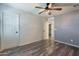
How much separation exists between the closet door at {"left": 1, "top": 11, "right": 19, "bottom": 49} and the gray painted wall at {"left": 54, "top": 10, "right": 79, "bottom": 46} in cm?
84

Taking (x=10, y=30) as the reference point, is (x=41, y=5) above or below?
above

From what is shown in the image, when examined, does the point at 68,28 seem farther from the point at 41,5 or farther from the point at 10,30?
the point at 10,30

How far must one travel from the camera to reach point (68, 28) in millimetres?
2398

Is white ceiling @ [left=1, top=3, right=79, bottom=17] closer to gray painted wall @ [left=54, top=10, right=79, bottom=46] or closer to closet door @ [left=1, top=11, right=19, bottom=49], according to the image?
gray painted wall @ [left=54, top=10, right=79, bottom=46]

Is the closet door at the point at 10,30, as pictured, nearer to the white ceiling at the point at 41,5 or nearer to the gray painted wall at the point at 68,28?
the white ceiling at the point at 41,5

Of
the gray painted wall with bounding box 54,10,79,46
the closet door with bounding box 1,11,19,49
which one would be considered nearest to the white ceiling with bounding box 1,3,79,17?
the gray painted wall with bounding box 54,10,79,46

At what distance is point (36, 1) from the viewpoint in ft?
7.66

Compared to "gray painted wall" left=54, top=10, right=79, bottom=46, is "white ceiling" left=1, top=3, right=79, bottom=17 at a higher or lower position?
higher

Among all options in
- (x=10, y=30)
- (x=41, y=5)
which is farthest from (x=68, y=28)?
(x=10, y=30)

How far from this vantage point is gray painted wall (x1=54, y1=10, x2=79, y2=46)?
2.35 metres

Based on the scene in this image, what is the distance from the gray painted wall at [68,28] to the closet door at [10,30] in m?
0.84

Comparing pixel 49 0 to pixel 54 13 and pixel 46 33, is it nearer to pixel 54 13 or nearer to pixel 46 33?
pixel 54 13

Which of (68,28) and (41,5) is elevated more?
(41,5)

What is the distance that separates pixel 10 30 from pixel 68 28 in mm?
1194
